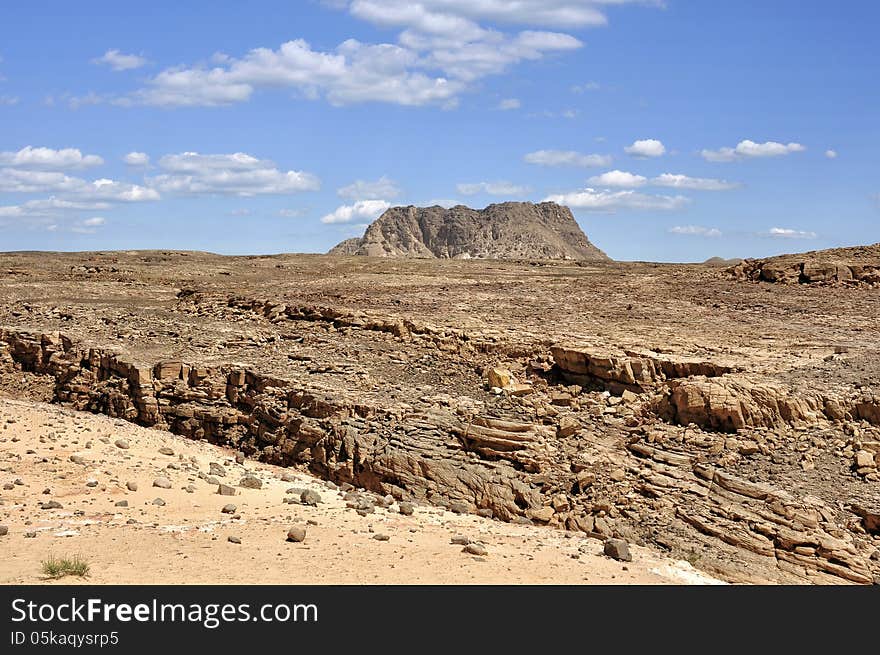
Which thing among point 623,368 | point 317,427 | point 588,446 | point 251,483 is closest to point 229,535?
point 251,483

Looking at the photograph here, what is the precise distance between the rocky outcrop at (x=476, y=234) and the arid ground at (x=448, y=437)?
5503 cm

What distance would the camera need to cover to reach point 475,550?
892 cm

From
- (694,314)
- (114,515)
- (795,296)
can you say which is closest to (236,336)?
(114,515)

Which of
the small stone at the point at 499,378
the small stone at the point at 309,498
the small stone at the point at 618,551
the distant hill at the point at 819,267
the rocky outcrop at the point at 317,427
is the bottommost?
the small stone at the point at 618,551

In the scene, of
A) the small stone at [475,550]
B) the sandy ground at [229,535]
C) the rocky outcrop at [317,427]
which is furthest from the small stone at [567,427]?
the small stone at [475,550]

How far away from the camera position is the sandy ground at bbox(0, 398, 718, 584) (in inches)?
315

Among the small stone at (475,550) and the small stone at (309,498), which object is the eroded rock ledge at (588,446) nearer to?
the small stone at (309,498)

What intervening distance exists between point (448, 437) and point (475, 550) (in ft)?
13.4

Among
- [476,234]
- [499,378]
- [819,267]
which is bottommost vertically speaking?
[499,378]

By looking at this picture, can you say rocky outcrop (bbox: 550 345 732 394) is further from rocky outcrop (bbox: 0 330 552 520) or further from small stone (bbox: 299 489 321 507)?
small stone (bbox: 299 489 321 507)

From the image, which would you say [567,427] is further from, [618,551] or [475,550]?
[475,550]

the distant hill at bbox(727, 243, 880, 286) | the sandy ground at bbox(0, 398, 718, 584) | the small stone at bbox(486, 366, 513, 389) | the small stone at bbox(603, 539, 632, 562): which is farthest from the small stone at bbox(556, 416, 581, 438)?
the distant hill at bbox(727, 243, 880, 286)

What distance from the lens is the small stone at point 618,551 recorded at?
A: 9656 millimetres

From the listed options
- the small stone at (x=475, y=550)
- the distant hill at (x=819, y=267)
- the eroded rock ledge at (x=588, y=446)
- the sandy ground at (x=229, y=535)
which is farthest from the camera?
the distant hill at (x=819, y=267)
